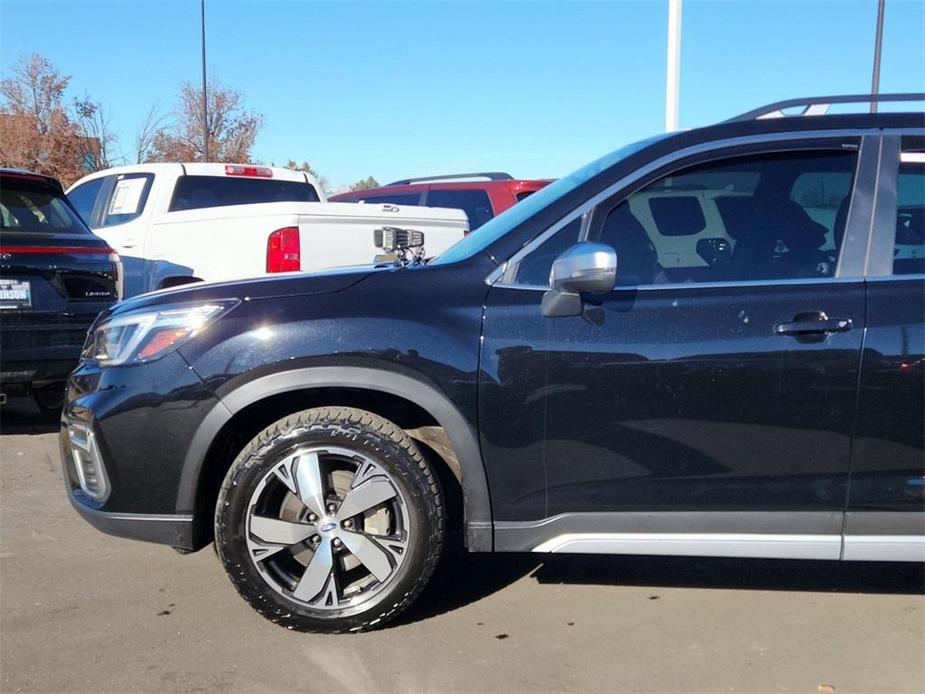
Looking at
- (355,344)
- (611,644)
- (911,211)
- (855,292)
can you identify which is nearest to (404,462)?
(355,344)

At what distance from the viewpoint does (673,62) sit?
8641mm

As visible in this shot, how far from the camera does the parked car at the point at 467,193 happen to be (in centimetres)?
1020

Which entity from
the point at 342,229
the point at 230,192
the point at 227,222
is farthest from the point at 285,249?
the point at 230,192

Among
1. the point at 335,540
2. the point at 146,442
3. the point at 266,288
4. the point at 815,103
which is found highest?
the point at 815,103

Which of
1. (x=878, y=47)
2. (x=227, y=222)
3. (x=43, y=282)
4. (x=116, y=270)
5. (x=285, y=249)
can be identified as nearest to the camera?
(x=43, y=282)

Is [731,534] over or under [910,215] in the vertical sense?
under

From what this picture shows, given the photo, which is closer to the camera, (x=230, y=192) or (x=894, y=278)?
(x=894, y=278)

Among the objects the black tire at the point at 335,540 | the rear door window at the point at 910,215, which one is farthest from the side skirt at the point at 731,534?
the rear door window at the point at 910,215

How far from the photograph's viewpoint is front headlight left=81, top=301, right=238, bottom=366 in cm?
336

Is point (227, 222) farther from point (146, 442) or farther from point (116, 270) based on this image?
point (146, 442)

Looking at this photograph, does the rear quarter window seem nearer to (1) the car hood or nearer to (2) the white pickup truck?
(2) the white pickup truck

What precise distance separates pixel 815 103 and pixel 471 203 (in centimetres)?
714

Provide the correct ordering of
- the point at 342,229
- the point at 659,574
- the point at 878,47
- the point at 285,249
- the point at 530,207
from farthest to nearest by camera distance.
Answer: the point at 878,47
the point at 342,229
the point at 285,249
the point at 659,574
the point at 530,207

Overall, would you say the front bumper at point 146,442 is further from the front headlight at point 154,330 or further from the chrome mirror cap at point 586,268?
the chrome mirror cap at point 586,268
